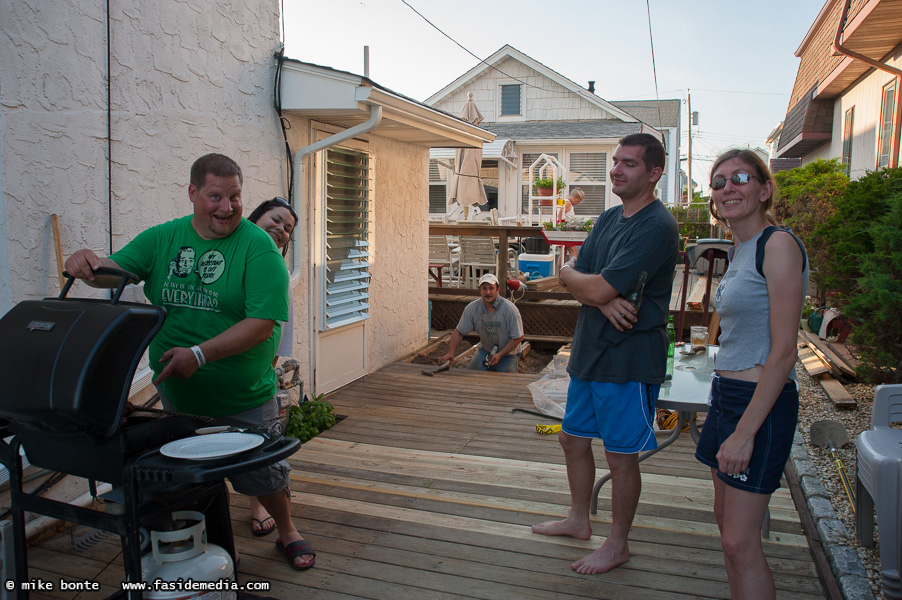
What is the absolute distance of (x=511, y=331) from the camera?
22.3 ft

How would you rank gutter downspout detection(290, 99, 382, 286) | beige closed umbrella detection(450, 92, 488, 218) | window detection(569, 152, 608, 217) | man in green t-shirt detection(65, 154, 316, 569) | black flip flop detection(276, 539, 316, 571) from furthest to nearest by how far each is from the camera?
window detection(569, 152, 608, 217) < beige closed umbrella detection(450, 92, 488, 218) < gutter downspout detection(290, 99, 382, 286) < black flip flop detection(276, 539, 316, 571) < man in green t-shirt detection(65, 154, 316, 569)

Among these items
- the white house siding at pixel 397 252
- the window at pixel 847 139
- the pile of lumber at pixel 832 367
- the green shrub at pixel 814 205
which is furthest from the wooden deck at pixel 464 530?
the window at pixel 847 139

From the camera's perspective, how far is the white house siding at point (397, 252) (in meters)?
6.72

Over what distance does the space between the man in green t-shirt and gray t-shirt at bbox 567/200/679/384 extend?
1215 mm

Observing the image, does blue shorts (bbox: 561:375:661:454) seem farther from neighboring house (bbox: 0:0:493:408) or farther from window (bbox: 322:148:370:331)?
window (bbox: 322:148:370:331)

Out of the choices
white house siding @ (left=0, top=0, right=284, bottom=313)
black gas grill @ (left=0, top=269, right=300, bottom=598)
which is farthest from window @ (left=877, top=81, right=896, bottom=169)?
black gas grill @ (left=0, top=269, right=300, bottom=598)

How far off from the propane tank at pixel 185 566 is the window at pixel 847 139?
38.4 feet

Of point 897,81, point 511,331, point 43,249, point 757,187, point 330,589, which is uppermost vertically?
point 897,81

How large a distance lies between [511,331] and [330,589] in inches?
171

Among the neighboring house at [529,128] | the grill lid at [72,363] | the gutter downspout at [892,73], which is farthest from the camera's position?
the neighboring house at [529,128]

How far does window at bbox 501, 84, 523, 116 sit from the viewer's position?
1995 cm

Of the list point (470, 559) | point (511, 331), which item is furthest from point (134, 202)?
point (511, 331)

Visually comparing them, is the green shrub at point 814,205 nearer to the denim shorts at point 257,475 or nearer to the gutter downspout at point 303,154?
the gutter downspout at point 303,154

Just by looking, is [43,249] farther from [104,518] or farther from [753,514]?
[753,514]
